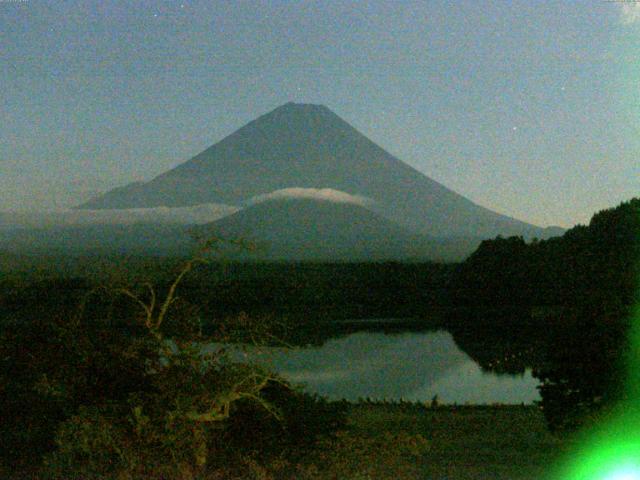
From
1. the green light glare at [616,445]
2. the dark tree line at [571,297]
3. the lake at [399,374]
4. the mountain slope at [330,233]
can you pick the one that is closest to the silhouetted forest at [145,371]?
the dark tree line at [571,297]

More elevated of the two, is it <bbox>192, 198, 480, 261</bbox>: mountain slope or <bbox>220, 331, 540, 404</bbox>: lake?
<bbox>192, 198, 480, 261</bbox>: mountain slope

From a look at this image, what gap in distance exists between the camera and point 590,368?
745 cm

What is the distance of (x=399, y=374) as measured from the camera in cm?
2281

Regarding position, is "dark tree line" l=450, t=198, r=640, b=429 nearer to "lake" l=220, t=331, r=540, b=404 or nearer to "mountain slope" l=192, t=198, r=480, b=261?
"lake" l=220, t=331, r=540, b=404

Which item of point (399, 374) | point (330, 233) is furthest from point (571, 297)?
point (330, 233)

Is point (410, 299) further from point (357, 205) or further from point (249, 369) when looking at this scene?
point (357, 205)

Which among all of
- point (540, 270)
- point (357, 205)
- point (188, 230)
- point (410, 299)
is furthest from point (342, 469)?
point (357, 205)

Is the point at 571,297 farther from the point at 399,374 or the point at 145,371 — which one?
the point at 145,371

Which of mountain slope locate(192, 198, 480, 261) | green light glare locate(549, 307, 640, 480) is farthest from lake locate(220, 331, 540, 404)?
mountain slope locate(192, 198, 480, 261)

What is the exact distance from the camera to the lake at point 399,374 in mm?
18078

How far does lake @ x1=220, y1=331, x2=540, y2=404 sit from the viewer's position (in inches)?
712

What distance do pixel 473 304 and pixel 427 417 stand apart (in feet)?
112

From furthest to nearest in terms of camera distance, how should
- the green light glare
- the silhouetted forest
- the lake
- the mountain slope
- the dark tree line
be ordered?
1. the mountain slope
2. the lake
3. the dark tree line
4. the green light glare
5. the silhouetted forest

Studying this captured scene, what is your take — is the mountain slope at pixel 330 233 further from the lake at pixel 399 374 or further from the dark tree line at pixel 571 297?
the lake at pixel 399 374
